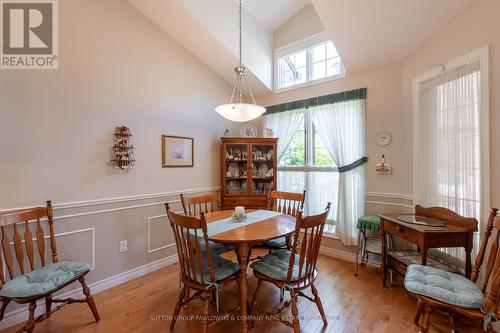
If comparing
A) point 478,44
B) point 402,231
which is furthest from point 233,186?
point 478,44

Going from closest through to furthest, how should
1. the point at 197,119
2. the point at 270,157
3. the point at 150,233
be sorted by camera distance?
the point at 150,233 → the point at 197,119 → the point at 270,157

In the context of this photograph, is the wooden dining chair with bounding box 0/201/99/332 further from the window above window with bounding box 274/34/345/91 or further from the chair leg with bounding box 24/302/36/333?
the window above window with bounding box 274/34/345/91

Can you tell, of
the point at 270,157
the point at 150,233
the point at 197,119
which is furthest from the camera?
the point at 270,157

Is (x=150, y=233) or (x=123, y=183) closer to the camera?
(x=123, y=183)

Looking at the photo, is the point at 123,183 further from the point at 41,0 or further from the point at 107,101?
the point at 41,0

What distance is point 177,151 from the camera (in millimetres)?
3176

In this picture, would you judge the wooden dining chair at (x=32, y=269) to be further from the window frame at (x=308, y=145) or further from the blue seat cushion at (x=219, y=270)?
the window frame at (x=308, y=145)

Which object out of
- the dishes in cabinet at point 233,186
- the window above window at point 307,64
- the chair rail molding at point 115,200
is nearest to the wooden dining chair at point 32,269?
the chair rail molding at point 115,200

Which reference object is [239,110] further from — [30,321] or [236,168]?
[30,321]

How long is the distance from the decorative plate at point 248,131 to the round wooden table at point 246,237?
2004 millimetres

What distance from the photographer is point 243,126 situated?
4012 millimetres

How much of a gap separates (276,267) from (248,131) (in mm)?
2552

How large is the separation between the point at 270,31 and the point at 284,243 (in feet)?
11.3

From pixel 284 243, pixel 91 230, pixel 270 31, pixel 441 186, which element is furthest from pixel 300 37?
pixel 91 230
